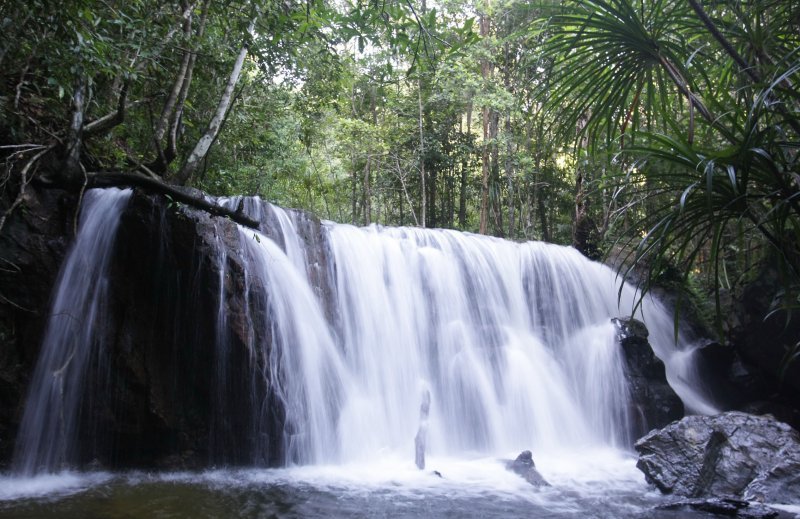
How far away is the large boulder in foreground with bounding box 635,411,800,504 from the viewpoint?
486 centimetres

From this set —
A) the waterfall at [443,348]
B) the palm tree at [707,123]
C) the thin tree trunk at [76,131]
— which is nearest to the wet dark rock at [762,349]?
the waterfall at [443,348]

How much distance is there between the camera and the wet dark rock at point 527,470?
5527 mm

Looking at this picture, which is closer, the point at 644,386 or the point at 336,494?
the point at 336,494

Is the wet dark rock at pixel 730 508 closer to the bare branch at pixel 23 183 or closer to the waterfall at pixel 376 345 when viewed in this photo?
the waterfall at pixel 376 345

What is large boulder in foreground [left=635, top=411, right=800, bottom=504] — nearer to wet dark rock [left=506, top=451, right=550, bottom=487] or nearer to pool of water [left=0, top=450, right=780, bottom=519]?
pool of water [left=0, top=450, right=780, bottom=519]

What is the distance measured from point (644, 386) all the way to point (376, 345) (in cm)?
400

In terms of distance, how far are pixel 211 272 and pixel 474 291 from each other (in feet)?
15.7

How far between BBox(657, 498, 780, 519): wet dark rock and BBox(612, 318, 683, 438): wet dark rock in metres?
3.47

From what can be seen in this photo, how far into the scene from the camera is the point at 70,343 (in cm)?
562

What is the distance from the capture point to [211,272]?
229 inches

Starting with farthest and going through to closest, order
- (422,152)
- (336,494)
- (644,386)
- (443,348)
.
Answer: (422,152) < (443,348) < (644,386) < (336,494)

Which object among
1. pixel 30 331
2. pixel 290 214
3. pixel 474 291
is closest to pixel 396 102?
pixel 474 291

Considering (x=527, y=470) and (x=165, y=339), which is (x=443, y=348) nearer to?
(x=527, y=470)

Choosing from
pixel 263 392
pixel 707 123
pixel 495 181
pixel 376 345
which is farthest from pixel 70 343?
pixel 495 181
